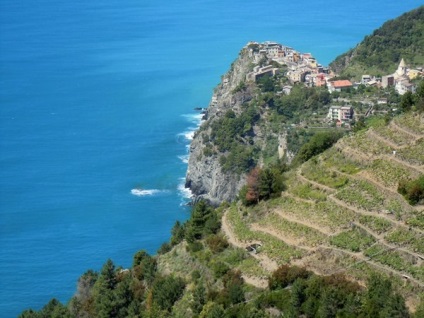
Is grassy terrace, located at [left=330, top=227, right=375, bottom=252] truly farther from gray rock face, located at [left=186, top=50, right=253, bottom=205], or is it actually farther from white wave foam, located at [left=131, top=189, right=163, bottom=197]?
white wave foam, located at [left=131, top=189, right=163, bottom=197]

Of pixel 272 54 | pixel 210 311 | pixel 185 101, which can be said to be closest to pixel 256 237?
pixel 210 311

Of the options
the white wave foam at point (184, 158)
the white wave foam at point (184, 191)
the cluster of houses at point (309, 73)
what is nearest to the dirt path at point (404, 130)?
the cluster of houses at point (309, 73)

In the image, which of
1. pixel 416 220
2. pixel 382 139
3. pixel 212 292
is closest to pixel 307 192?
pixel 382 139

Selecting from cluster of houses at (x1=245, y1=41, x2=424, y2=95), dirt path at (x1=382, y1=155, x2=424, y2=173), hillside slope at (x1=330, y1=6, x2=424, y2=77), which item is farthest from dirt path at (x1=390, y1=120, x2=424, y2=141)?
hillside slope at (x1=330, y1=6, x2=424, y2=77)

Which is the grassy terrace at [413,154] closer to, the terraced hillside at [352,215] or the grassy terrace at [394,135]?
the terraced hillside at [352,215]

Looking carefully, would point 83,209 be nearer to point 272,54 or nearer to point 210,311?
point 272,54
